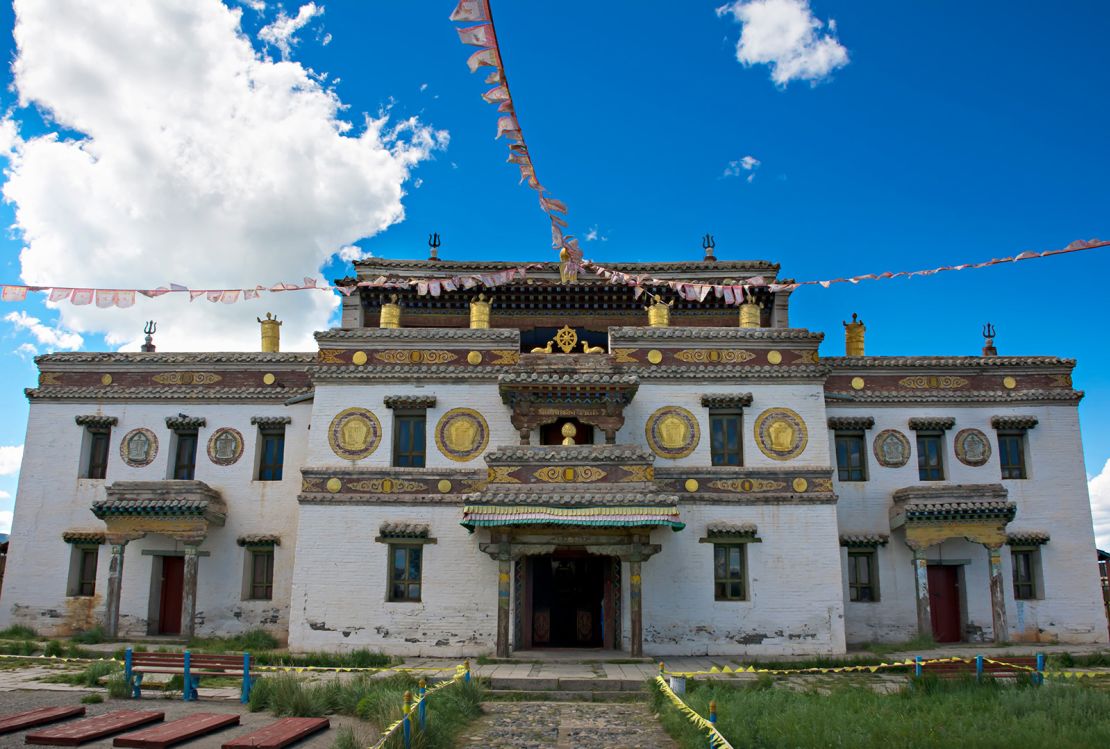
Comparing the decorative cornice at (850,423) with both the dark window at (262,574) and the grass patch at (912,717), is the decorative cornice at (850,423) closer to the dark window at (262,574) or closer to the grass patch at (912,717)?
the grass patch at (912,717)

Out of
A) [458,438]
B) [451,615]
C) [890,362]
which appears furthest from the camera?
[890,362]

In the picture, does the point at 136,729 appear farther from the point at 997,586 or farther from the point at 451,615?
the point at 997,586

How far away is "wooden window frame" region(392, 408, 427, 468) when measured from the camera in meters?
23.4

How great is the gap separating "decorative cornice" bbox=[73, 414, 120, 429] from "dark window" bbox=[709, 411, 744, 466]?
17.5 m

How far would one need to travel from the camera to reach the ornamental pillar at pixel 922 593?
2305 centimetres

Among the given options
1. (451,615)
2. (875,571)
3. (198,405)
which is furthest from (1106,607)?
(198,405)

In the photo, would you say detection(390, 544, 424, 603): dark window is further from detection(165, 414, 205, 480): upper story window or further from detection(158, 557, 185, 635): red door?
detection(165, 414, 205, 480): upper story window

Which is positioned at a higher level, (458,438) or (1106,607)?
(458,438)

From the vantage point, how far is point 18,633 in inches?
939

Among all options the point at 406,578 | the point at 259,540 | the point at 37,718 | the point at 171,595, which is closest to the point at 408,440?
the point at 406,578

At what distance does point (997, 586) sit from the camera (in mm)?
22953

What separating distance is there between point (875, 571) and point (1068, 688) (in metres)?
10.7

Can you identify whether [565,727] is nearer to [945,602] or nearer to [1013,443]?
[945,602]

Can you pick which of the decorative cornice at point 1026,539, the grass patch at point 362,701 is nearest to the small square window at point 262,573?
the grass patch at point 362,701
